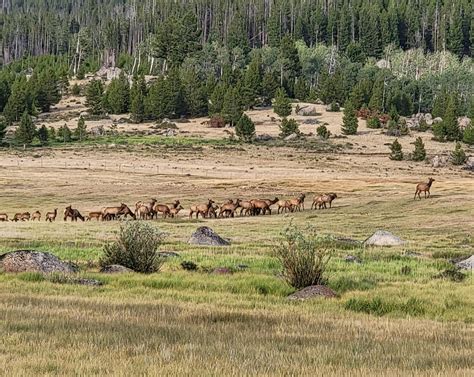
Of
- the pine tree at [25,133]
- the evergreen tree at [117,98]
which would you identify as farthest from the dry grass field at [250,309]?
the evergreen tree at [117,98]

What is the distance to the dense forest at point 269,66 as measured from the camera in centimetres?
12575

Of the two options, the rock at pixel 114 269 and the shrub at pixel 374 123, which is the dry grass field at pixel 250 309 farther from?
the shrub at pixel 374 123

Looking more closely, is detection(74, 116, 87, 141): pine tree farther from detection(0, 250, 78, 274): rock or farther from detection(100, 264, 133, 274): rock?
detection(100, 264, 133, 274): rock

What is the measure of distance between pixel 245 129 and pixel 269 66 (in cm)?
5656

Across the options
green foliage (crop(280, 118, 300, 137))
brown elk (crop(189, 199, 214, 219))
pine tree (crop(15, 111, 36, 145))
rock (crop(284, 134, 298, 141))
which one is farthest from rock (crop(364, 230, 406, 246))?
pine tree (crop(15, 111, 36, 145))

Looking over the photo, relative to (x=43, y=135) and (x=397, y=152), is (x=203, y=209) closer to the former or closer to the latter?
(x=397, y=152)

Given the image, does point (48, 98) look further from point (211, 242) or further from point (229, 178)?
point (211, 242)

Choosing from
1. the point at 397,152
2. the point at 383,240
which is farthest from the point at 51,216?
the point at 397,152

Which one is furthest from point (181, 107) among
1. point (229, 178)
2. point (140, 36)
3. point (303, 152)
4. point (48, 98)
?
point (140, 36)

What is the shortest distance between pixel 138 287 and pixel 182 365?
8.12 metres

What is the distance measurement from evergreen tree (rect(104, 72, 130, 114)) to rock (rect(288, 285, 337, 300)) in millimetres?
116441

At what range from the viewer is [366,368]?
27.2 feet

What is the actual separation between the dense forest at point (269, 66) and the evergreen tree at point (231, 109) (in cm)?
17

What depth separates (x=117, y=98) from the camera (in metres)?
128
